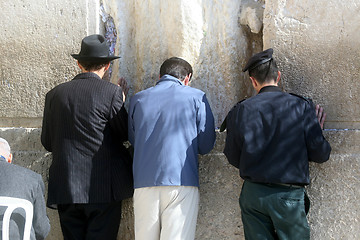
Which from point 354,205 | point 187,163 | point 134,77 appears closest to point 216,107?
point 134,77

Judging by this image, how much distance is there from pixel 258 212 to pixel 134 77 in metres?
1.59

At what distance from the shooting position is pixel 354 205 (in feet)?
9.96

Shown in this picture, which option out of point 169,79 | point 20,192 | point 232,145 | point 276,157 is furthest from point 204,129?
point 20,192

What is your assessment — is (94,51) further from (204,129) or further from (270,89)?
(270,89)

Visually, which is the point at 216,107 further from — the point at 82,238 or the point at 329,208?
the point at 82,238

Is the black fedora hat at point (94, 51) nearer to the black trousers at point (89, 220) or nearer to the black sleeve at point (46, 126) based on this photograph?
the black sleeve at point (46, 126)

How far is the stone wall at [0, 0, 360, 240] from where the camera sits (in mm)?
3104

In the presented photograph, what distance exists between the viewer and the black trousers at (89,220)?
2.99 metres

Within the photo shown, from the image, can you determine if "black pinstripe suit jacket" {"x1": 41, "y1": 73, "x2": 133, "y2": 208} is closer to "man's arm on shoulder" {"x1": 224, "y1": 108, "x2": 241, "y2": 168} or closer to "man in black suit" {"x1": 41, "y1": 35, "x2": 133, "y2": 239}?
"man in black suit" {"x1": 41, "y1": 35, "x2": 133, "y2": 239}

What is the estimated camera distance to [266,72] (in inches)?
115

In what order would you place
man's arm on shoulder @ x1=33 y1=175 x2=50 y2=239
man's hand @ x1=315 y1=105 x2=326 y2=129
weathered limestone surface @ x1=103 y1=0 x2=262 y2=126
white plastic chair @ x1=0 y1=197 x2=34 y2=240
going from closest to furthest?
white plastic chair @ x1=0 y1=197 x2=34 y2=240, man's arm on shoulder @ x1=33 y1=175 x2=50 y2=239, man's hand @ x1=315 y1=105 x2=326 y2=129, weathered limestone surface @ x1=103 y1=0 x2=262 y2=126

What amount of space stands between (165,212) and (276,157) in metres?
0.69

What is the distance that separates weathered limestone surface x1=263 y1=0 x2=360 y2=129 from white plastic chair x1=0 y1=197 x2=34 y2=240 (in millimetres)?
1856

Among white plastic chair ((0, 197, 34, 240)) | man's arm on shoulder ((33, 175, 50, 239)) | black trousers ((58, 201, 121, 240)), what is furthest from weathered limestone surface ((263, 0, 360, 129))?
white plastic chair ((0, 197, 34, 240))
